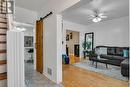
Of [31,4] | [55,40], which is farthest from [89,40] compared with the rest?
[55,40]

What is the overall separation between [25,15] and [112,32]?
5.52m

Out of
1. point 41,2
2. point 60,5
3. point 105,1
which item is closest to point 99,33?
point 105,1

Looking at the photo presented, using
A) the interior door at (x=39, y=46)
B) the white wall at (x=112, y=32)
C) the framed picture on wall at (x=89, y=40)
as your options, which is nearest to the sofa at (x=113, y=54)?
the white wall at (x=112, y=32)

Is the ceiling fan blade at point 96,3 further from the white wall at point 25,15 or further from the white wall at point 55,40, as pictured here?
the white wall at point 25,15

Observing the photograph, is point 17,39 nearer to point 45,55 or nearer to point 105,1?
point 45,55

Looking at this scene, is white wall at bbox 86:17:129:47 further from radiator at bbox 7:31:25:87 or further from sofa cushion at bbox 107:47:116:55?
radiator at bbox 7:31:25:87

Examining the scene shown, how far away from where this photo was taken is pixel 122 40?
7.43m

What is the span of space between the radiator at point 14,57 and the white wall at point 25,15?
3.93 metres

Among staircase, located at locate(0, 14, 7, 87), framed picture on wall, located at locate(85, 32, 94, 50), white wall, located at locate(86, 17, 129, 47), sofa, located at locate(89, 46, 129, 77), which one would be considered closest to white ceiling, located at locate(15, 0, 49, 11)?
staircase, located at locate(0, 14, 7, 87)

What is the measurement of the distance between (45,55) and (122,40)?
507 cm

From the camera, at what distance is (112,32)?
805 centimetres

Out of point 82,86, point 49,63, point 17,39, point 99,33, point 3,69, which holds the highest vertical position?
point 99,33

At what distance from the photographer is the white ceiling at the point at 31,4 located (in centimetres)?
478

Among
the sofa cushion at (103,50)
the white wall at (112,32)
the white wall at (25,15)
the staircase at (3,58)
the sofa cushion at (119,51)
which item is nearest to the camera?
the staircase at (3,58)
